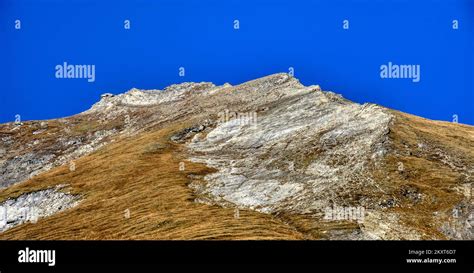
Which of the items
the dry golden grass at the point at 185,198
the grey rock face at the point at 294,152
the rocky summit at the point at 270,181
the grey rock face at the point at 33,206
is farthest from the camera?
the grey rock face at the point at 33,206

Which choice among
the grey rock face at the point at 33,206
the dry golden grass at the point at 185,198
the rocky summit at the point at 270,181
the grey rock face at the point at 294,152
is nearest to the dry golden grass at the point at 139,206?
the dry golden grass at the point at 185,198

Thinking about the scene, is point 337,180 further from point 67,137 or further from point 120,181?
point 67,137

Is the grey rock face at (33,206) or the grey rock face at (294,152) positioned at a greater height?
the grey rock face at (294,152)

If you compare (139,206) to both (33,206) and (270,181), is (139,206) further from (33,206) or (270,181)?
(33,206)

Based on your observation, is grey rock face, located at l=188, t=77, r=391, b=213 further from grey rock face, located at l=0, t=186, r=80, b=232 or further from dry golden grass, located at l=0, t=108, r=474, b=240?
grey rock face, located at l=0, t=186, r=80, b=232

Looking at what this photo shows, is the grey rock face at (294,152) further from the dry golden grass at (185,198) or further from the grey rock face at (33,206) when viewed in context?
the grey rock face at (33,206)
